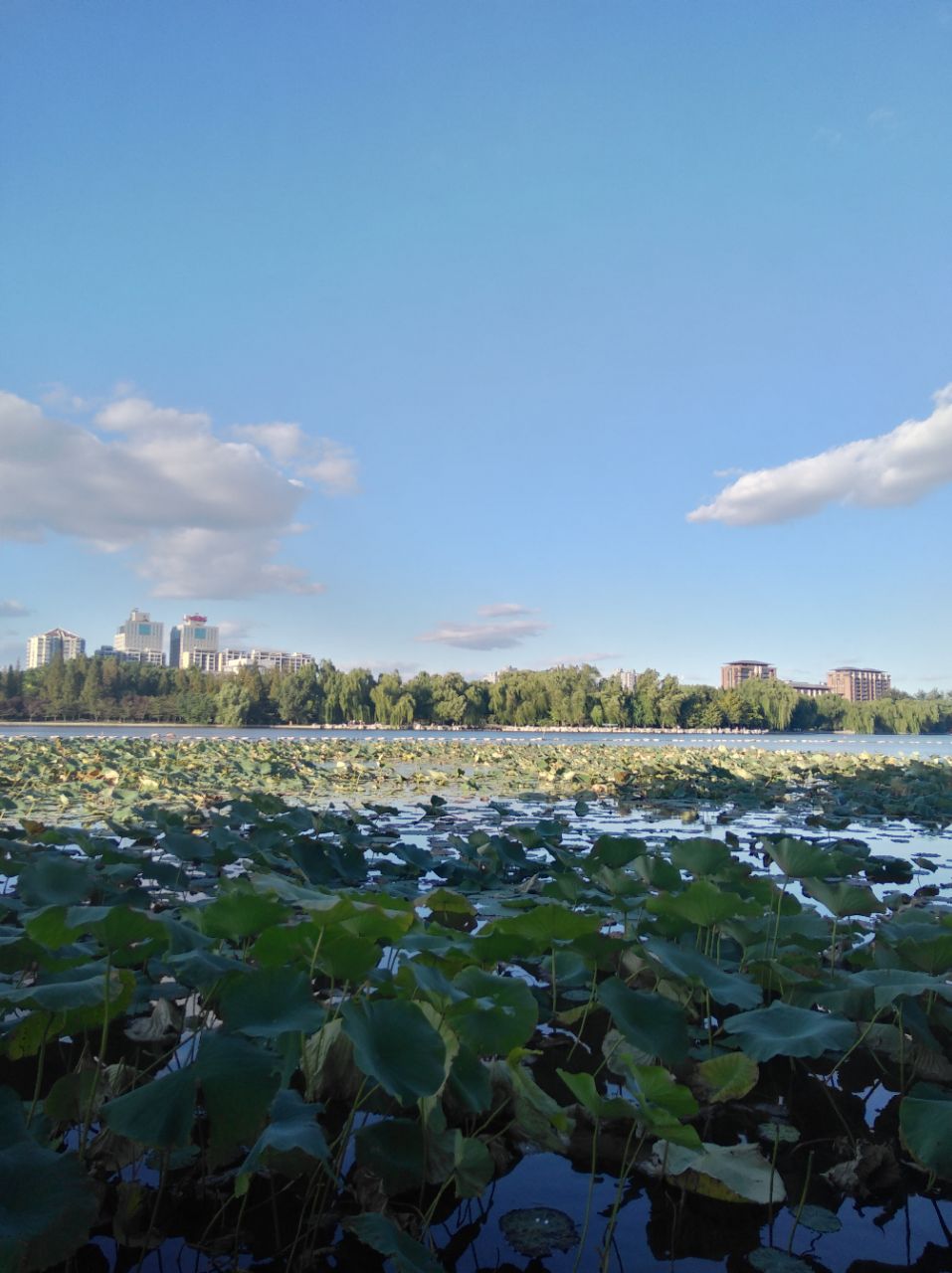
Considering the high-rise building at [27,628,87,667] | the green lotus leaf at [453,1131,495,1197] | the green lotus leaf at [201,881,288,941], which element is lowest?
the green lotus leaf at [453,1131,495,1197]

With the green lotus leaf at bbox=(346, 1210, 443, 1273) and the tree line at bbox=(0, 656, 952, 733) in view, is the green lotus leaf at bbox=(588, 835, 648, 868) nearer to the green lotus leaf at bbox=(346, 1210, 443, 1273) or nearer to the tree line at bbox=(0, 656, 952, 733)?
the green lotus leaf at bbox=(346, 1210, 443, 1273)

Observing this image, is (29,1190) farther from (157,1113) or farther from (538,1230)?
(538,1230)

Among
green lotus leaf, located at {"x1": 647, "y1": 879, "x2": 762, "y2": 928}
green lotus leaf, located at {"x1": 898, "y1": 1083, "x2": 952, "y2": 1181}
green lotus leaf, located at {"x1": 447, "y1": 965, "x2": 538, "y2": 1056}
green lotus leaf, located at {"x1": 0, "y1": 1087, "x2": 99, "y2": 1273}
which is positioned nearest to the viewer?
green lotus leaf, located at {"x1": 0, "y1": 1087, "x2": 99, "y2": 1273}

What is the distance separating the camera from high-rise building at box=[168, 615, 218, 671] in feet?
407

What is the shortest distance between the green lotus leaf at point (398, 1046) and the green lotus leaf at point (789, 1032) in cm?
56

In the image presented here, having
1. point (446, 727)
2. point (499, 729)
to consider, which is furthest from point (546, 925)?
point (499, 729)

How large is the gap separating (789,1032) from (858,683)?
12624 centimetres

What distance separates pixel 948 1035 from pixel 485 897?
1725 mm

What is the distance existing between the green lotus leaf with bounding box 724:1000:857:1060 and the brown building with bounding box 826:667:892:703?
122 meters

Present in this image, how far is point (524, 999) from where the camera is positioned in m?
1.32

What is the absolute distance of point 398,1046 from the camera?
1.10 m

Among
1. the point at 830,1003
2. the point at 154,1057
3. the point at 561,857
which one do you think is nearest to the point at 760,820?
the point at 561,857

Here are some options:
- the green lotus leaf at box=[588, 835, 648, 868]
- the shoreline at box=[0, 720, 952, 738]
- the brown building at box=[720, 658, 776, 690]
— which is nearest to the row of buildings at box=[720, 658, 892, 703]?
the brown building at box=[720, 658, 776, 690]

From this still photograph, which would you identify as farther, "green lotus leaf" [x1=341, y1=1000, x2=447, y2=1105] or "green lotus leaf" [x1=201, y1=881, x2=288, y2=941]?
"green lotus leaf" [x1=201, y1=881, x2=288, y2=941]
